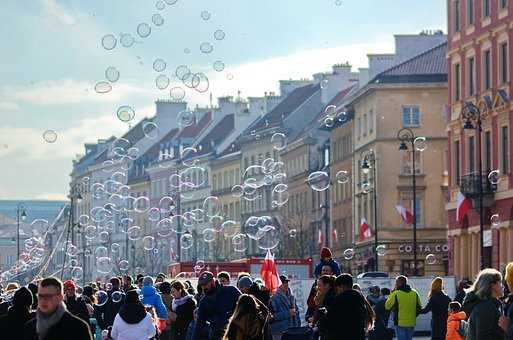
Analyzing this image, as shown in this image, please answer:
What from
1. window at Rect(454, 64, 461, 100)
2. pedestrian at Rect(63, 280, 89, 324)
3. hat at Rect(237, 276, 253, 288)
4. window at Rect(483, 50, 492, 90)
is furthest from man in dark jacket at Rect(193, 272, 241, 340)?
window at Rect(454, 64, 461, 100)

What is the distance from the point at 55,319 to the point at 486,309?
494cm

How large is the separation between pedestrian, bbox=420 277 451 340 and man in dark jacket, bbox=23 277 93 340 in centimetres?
1735

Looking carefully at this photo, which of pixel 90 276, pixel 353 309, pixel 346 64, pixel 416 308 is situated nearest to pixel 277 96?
pixel 346 64

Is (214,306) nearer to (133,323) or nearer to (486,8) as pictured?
(133,323)

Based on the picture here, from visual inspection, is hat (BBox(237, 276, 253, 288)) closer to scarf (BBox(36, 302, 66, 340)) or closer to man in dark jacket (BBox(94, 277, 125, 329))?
man in dark jacket (BBox(94, 277, 125, 329))

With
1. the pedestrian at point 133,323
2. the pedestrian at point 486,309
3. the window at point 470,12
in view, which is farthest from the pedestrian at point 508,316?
the window at point 470,12

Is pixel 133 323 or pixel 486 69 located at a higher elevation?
pixel 486 69

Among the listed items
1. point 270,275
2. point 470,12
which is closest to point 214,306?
point 270,275

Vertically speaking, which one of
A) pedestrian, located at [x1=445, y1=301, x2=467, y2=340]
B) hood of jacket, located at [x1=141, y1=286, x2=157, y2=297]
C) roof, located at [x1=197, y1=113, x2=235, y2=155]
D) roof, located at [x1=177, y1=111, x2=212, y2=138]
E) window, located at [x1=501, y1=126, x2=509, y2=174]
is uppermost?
roof, located at [x1=177, y1=111, x2=212, y2=138]

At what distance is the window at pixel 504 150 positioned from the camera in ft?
209

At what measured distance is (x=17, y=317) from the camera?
17.8 m

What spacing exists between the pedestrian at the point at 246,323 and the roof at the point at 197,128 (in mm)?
128827

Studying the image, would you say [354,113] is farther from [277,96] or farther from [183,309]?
[183,309]

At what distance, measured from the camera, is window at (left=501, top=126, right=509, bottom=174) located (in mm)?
63781
